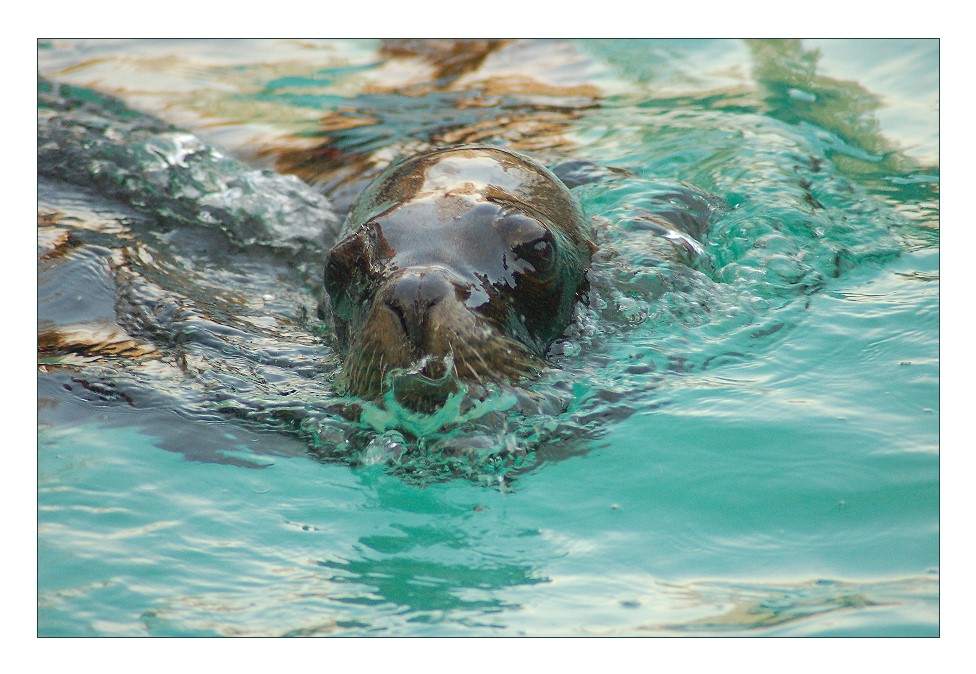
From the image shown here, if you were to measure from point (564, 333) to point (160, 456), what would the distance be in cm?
169

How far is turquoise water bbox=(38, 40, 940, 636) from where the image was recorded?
2.97m

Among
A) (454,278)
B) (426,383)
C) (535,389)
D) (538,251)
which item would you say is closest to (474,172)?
(538,251)

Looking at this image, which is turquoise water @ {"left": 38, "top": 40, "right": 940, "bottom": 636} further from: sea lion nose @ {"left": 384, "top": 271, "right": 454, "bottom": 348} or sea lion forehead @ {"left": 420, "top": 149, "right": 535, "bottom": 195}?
sea lion forehead @ {"left": 420, "top": 149, "right": 535, "bottom": 195}

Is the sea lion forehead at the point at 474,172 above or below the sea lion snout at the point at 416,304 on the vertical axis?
above

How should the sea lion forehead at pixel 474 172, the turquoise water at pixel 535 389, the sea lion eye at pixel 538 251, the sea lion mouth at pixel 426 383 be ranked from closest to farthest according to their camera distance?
the turquoise water at pixel 535 389
the sea lion mouth at pixel 426 383
the sea lion eye at pixel 538 251
the sea lion forehead at pixel 474 172

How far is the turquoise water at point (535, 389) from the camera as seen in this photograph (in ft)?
9.75

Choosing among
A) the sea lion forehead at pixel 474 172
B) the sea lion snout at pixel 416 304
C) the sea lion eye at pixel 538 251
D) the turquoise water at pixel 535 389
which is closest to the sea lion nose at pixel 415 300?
the sea lion snout at pixel 416 304

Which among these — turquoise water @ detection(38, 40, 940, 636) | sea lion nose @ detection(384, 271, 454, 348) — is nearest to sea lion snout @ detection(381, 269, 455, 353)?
sea lion nose @ detection(384, 271, 454, 348)

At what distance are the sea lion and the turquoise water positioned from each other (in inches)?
6.4

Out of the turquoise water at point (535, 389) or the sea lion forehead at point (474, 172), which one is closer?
the turquoise water at point (535, 389)

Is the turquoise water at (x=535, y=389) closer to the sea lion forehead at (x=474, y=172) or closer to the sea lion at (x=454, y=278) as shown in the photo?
the sea lion at (x=454, y=278)

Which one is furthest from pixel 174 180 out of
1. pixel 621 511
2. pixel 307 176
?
pixel 621 511

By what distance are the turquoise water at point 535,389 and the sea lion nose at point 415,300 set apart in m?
0.33

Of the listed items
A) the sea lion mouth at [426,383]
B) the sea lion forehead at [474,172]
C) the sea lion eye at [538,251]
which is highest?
the sea lion forehead at [474,172]
